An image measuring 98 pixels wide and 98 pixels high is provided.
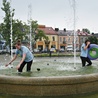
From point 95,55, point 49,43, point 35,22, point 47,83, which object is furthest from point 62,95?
point 49,43

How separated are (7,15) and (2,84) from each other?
120 ft

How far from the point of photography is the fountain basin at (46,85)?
682cm

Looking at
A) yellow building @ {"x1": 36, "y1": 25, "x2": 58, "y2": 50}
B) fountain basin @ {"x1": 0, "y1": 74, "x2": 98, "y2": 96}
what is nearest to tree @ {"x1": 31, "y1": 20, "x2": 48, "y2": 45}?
yellow building @ {"x1": 36, "y1": 25, "x2": 58, "y2": 50}

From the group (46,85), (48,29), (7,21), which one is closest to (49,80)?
(46,85)

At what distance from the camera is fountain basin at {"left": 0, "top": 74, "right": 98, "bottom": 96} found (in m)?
6.82

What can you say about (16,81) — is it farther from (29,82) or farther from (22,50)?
(22,50)

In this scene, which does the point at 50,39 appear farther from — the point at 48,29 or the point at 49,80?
the point at 49,80

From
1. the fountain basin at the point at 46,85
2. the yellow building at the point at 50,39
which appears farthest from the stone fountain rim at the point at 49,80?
the yellow building at the point at 50,39

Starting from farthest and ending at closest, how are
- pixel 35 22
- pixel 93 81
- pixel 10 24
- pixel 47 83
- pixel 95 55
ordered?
pixel 35 22
pixel 10 24
pixel 95 55
pixel 93 81
pixel 47 83

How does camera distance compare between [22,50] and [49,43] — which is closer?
[22,50]

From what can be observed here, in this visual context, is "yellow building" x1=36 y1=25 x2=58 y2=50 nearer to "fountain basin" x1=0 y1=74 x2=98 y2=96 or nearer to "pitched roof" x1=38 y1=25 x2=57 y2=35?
"pitched roof" x1=38 y1=25 x2=57 y2=35

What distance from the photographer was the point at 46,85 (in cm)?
684

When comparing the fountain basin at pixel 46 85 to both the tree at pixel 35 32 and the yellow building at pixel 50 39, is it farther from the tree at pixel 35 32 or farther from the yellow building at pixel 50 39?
the yellow building at pixel 50 39

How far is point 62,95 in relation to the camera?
22.8ft
